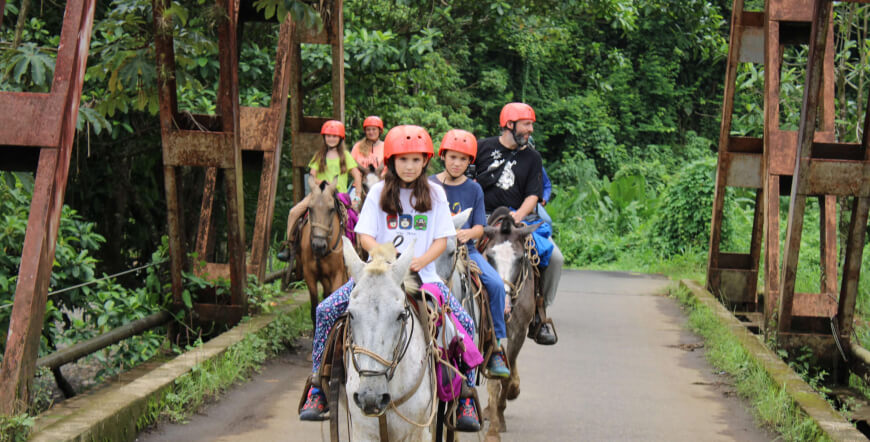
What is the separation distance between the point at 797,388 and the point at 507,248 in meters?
2.79

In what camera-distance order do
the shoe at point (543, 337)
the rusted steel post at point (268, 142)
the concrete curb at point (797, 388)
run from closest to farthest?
the concrete curb at point (797, 388) → the shoe at point (543, 337) → the rusted steel post at point (268, 142)

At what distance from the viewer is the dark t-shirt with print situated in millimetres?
7691

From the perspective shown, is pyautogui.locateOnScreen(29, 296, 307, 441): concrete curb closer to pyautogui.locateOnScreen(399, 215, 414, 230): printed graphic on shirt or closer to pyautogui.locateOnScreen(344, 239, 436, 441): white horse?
pyautogui.locateOnScreen(344, 239, 436, 441): white horse

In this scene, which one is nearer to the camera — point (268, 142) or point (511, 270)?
point (511, 270)

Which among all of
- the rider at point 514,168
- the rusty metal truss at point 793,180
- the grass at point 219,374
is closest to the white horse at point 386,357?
the grass at point 219,374

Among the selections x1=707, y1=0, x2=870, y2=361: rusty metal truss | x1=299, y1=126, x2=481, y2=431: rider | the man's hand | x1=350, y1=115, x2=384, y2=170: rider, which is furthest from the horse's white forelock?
x1=350, y1=115, x2=384, y2=170: rider

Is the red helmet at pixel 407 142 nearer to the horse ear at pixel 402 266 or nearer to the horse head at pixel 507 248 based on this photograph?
the horse ear at pixel 402 266

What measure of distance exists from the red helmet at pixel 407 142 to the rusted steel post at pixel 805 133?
204 inches

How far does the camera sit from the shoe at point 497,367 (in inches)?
237

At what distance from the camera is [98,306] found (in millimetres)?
9367

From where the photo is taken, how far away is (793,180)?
9.24 m

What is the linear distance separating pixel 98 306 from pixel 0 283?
180cm

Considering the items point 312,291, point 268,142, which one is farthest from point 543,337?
point 268,142

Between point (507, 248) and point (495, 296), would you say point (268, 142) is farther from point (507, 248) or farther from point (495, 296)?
point (495, 296)
